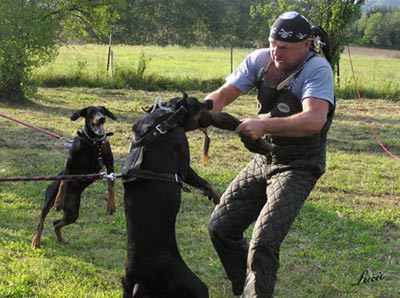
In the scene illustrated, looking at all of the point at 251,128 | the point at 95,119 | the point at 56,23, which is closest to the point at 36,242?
the point at 95,119

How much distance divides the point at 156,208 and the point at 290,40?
1.36 meters

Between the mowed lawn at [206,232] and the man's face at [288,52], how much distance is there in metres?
1.96

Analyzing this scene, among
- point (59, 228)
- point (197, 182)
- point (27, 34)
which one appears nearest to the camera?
point (197, 182)

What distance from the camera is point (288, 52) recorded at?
346 centimetres

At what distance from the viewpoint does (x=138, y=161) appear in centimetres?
305

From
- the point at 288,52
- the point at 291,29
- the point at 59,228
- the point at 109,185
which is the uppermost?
the point at 291,29

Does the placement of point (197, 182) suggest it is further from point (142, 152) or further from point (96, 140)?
point (96, 140)

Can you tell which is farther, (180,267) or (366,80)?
(366,80)

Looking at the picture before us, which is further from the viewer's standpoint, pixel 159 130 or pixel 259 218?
pixel 259 218

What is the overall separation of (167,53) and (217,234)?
104 feet

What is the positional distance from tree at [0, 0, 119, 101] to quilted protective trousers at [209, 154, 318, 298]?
11.2 metres

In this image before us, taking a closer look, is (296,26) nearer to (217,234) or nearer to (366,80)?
(217,234)

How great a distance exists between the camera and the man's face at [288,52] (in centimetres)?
343

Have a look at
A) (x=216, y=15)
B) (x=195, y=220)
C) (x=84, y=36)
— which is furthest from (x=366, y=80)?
(x=216, y=15)
